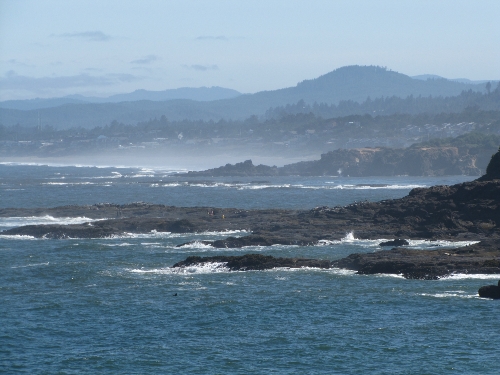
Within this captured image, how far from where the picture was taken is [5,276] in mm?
34156

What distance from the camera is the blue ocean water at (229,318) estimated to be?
21812mm

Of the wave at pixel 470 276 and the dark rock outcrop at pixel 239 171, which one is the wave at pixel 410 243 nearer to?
the wave at pixel 470 276

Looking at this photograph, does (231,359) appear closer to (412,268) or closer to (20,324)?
(20,324)

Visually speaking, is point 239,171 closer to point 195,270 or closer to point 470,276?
point 195,270

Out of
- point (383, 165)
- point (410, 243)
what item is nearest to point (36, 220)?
point (410, 243)

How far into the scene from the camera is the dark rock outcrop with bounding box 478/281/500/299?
27.2 metres

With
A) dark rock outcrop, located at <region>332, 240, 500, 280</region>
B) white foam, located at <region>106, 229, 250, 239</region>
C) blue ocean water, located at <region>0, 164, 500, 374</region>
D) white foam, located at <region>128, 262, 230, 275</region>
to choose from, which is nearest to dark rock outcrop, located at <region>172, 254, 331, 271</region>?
white foam, located at <region>128, 262, 230, 275</region>

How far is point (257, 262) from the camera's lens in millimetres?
33969

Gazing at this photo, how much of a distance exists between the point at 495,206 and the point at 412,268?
39.6 ft

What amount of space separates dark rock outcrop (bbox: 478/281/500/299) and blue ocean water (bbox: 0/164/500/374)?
44 cm

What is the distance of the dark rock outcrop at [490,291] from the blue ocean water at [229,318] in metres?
0.44

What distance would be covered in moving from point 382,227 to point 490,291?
54.6ft

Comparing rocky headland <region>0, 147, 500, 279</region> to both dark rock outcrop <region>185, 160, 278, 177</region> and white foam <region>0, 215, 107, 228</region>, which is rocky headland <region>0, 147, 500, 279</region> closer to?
white foam <region>0, 215, 107, 228</region>

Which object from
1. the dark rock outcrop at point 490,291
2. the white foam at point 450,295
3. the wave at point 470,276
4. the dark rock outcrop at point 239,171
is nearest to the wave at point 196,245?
the wave at point 470,276
